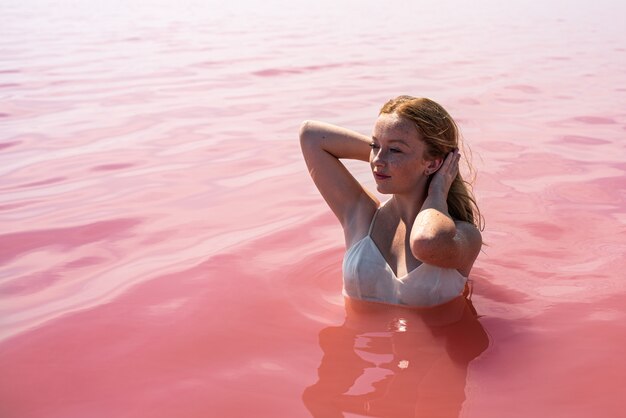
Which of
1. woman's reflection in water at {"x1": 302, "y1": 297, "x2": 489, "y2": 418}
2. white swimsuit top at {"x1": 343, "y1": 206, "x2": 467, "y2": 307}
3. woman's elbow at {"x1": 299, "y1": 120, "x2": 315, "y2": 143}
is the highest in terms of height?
woman's elbow at {"x1": 299, "y1": 120, "x2": 315, "y2": 143}

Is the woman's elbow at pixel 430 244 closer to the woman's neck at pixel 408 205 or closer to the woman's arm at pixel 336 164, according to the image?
the woman's neck at pixel 408 205

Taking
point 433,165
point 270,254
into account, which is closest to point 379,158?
point 433,165

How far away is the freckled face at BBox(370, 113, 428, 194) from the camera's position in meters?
3.69

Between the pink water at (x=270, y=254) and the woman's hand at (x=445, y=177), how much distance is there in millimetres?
656

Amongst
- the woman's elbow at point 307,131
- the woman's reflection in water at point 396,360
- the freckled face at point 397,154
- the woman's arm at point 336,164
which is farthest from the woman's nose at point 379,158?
the woman's reflection in water at point 396,360

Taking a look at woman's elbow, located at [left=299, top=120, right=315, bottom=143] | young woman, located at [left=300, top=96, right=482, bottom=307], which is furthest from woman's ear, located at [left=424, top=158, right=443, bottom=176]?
woman's elbow, located at [left=299, top=120, right=315, bottom=143]

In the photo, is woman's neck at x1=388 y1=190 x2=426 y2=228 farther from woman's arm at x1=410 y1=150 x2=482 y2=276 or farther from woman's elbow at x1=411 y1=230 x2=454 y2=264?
woman's elbow at x1=411 y1=230 x2=454 y2=264

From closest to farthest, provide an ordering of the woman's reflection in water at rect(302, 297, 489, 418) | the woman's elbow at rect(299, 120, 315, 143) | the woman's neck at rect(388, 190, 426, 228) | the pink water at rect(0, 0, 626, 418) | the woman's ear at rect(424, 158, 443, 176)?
the woman's reflection in water at rect(302, 297, 489, 418) < the pink water at rect(0, 0, 626, 418) < the woman's ear at rect(424, 158, 443, 176) < the woman's neck at rect(388, 190, 426, 228) < the woman's elbow at rect(299, 120, 315, 143)

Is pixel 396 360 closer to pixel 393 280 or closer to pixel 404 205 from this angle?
pixel 393 280

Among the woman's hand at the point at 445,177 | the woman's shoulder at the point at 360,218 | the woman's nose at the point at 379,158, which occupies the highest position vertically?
the woman's nose at the point at 379,158

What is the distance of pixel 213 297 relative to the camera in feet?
14.5

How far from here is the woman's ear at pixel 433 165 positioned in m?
3.76

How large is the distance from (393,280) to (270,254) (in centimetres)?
135

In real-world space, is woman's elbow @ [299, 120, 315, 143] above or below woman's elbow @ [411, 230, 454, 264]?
above
